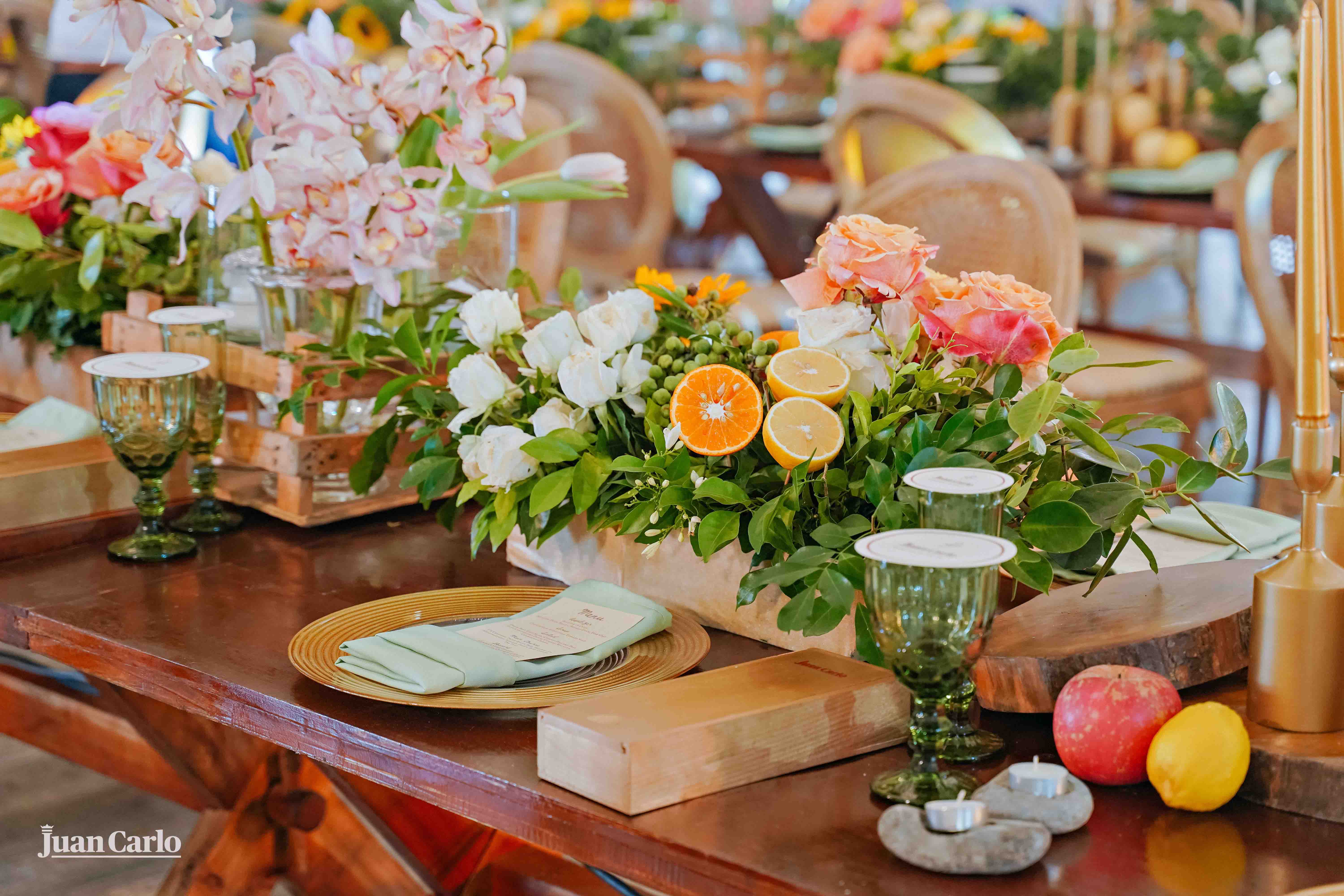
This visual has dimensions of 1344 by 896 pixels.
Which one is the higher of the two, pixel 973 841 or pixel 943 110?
pixel 943 110

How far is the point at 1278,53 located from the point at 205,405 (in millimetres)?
2565

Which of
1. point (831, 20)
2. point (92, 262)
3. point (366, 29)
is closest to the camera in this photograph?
point (92, 262)

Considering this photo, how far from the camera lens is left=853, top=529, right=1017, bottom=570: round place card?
2.07ft

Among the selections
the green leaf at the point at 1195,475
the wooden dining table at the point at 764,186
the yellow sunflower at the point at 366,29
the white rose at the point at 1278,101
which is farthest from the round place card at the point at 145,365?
the yellow sunflower at the point at 366,29

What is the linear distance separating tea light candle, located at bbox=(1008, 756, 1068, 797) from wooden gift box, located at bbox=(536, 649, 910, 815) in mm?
109

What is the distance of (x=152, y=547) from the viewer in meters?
1.14

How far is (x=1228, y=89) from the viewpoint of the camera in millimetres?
3188

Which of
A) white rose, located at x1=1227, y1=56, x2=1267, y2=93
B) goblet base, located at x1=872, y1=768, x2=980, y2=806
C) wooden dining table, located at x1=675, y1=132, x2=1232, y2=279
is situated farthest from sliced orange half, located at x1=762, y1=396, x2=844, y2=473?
white rose, located at x1=1227, y1=56, x2=1267, y2=93

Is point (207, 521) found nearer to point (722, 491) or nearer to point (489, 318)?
point (489, 318)

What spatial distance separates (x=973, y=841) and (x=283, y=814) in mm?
867

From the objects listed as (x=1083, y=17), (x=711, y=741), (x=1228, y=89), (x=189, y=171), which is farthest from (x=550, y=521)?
(x=1083, y=17)

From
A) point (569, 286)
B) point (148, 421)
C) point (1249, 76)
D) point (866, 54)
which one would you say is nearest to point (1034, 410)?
point (569, 286)

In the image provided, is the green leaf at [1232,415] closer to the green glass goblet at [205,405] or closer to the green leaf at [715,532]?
the green leaf at [715,532]

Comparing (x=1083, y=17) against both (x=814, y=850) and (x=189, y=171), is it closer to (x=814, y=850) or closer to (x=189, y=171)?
(x=189, y=171)
